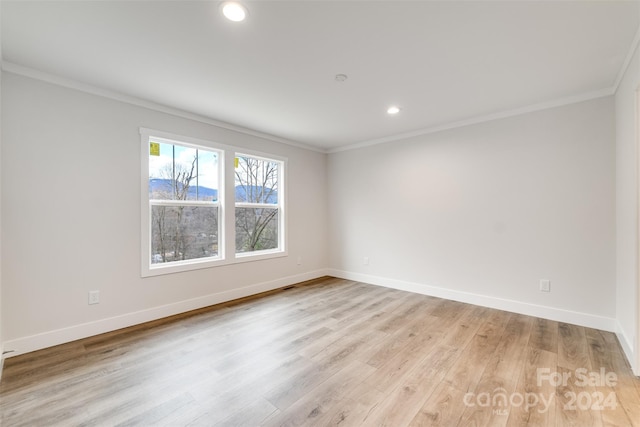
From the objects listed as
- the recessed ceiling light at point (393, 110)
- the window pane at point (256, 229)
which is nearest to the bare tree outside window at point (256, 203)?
the window pane at point (256, 229)

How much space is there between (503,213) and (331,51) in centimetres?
287

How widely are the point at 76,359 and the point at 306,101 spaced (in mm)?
3228

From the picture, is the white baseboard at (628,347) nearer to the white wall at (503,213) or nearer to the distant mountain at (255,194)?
the white wall at (503,213)

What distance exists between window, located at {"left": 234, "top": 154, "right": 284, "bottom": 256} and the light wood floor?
1.40 m

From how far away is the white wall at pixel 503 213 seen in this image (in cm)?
290

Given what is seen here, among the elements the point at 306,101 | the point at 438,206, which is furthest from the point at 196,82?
the point at 438,206

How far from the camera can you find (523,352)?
240cm

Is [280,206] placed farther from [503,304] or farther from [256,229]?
[503,304]

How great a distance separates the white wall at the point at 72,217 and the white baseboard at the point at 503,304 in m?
2.94

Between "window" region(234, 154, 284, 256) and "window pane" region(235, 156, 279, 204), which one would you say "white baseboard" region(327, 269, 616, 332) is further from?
"window pane" region(235, 156, 279, 204)

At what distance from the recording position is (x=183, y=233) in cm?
350

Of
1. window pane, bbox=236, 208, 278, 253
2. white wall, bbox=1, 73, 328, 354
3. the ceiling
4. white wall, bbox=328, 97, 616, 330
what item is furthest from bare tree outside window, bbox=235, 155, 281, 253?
white wall, bbox=328, 97, 616, 330

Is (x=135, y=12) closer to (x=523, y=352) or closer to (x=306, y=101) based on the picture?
(x=306, y=101)

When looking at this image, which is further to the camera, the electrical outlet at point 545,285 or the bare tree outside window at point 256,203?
the bare tree outside window at point 256,203
